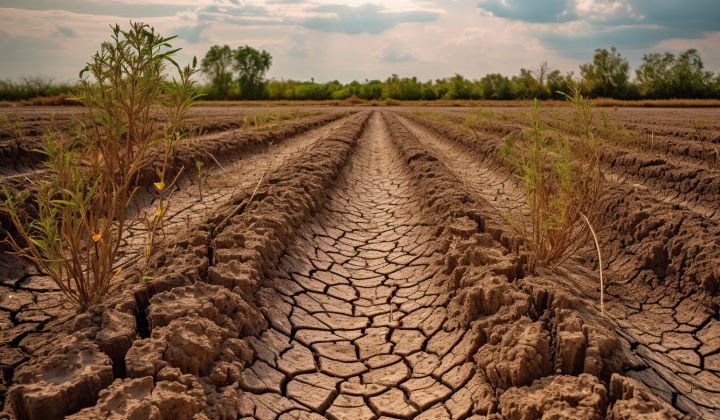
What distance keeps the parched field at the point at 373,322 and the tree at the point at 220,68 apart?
158 feet

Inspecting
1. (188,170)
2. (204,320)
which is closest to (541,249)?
(204,320)

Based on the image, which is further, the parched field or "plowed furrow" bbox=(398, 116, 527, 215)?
"plowed furrow" bbox=(398, 116, 527, 215)

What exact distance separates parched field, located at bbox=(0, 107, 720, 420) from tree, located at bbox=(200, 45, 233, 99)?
48.2m

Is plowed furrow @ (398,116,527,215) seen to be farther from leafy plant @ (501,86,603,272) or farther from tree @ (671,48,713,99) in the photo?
tree @ (671,48,713,99)

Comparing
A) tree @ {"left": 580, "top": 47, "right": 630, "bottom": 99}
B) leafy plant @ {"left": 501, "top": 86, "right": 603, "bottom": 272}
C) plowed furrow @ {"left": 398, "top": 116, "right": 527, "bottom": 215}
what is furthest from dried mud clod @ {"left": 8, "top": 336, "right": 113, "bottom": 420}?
tree @ {"left": 580, "top": 47, "right": 630, "bottom": 99}

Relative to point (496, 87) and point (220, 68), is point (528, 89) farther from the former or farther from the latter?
point (220, 68)

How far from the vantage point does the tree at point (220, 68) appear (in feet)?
161

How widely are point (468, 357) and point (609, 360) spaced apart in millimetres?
671

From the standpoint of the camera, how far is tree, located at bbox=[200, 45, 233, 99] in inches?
1933

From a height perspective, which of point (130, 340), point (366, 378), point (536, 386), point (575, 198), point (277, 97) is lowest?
point (366, 378)

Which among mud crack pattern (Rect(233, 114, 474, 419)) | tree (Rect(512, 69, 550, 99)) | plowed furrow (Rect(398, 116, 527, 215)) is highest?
tree (Rect(512, 69, 550, 99))

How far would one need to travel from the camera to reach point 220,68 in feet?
163

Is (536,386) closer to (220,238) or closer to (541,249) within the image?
(541,249)

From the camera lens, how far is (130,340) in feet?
6.49
